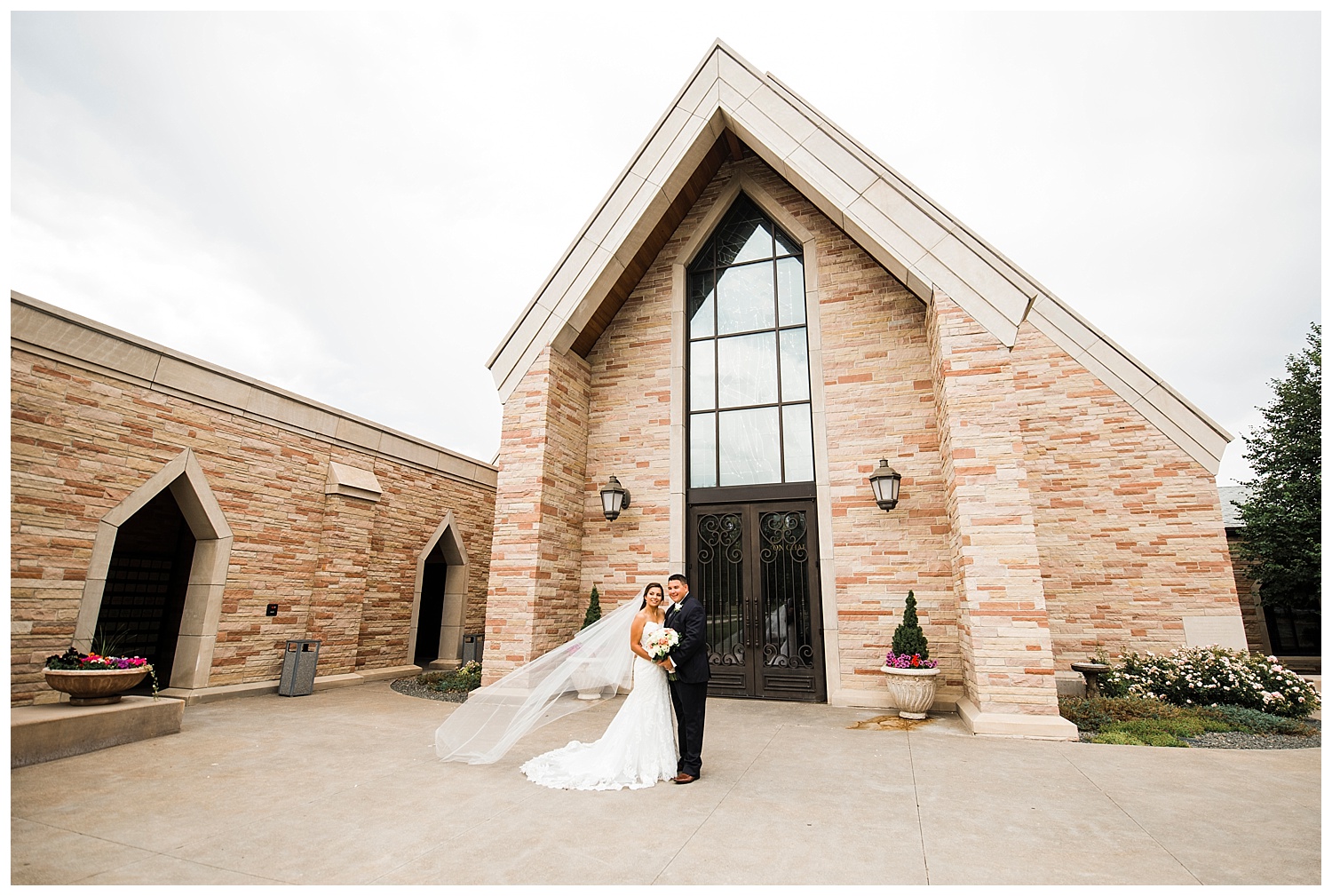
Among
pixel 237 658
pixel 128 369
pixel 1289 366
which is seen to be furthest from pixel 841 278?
pixel 1289 366

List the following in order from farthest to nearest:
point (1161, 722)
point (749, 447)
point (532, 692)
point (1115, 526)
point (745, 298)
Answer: point (745, 298)
point (749, 447)
point (1115, 526)
point (1161, 722)
point (532, 692)

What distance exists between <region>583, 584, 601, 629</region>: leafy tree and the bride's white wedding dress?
12.1 ft

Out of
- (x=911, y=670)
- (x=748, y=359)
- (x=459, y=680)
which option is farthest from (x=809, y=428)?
(x=459, y=680)

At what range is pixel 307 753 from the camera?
6113mm

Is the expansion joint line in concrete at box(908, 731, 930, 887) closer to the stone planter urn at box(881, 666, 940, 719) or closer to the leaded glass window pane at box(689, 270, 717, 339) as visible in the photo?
the stone planter urn at box(881, 666, 940, 719)

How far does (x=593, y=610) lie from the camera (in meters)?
9.70

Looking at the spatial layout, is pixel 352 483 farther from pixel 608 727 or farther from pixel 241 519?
pixel 608 727

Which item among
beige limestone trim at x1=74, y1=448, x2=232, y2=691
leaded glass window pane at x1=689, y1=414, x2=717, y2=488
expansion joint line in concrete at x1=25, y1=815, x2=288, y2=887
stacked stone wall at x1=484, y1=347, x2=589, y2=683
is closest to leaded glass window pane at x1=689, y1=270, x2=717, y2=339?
leaded glass window pane at x1=689, y1=414, x2=717, y2=488

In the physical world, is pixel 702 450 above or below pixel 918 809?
above

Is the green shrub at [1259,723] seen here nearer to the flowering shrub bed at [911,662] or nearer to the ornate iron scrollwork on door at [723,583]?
the flowering shrub bed at [911,662]

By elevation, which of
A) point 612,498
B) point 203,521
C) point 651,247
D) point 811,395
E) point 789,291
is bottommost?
point 203,521

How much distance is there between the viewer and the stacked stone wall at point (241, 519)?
7070mm

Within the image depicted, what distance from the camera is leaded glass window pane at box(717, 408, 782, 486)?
9.94m

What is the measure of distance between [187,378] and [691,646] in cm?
822
